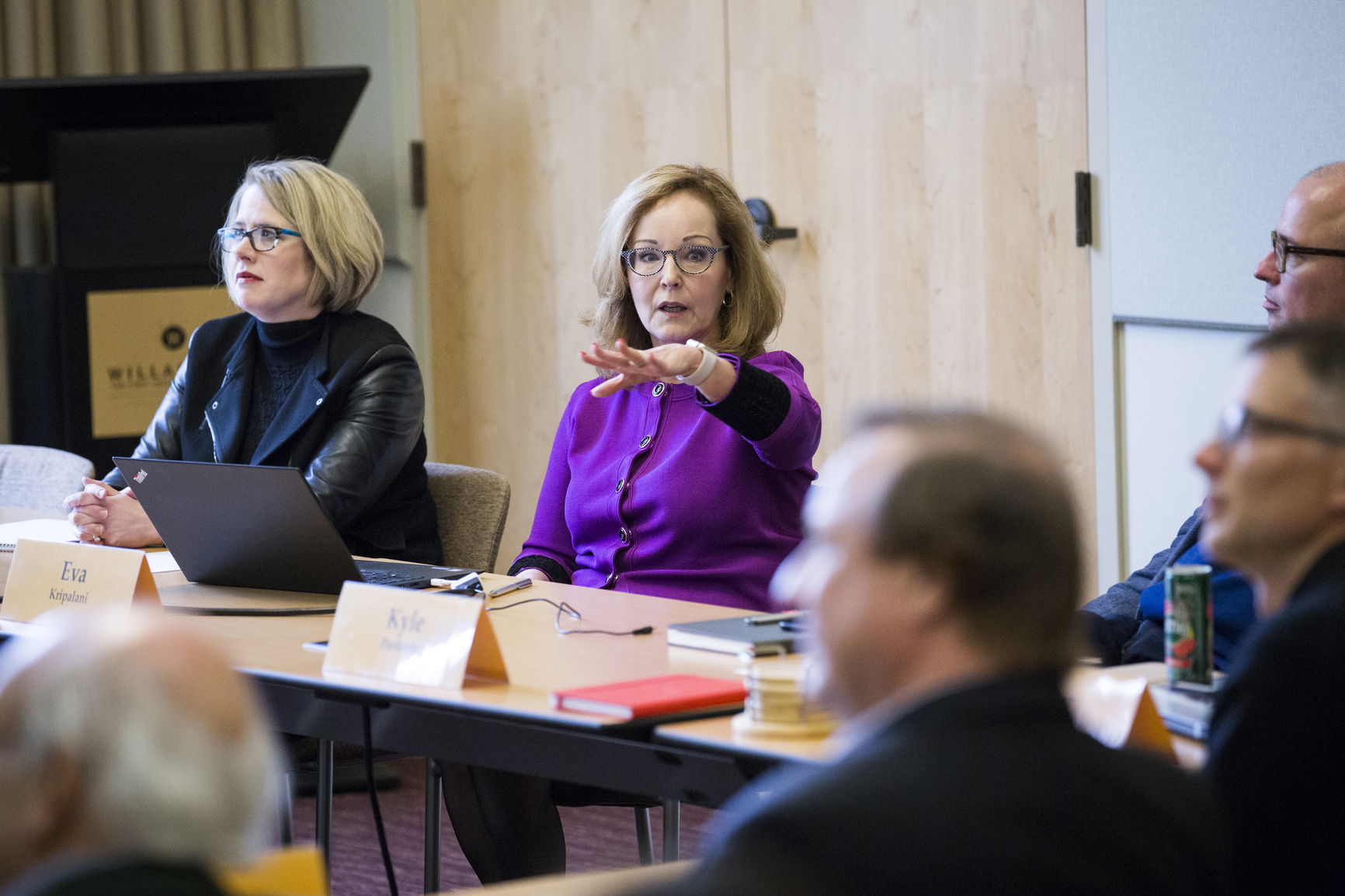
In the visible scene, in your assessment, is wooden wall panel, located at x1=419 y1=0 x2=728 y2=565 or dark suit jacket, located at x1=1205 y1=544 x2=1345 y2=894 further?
wooden wall panel, located at x1=419 y1=0 x2=728 y2=565

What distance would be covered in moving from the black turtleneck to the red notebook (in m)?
1.51

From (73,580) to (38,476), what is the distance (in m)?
1.30

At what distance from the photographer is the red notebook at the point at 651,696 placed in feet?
5.03

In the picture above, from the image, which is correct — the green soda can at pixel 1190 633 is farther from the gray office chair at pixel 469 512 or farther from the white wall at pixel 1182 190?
the white wall at pixel 1182 190

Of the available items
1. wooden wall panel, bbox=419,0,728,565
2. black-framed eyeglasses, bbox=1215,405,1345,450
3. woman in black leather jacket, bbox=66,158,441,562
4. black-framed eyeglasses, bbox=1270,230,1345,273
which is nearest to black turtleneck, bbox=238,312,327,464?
woman in black leather jacket, bbox=66,158,441,562

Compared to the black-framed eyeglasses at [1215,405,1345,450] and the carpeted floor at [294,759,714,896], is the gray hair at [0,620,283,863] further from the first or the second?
the carpeted floor at [294,759,714,896]

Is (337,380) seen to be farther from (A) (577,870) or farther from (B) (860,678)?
(B) (860,678)

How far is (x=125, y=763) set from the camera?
0.80 m

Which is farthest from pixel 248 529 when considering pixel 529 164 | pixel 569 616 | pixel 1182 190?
pixel 529 164

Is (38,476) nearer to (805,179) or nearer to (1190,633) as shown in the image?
(805,179)

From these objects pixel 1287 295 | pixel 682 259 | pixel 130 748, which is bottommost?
pixel 130 748

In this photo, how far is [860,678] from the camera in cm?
98

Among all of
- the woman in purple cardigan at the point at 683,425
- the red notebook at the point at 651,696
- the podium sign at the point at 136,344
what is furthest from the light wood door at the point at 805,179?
the red notebook at the point at 651,696

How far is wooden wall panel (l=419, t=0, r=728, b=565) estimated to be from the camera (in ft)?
14.4
